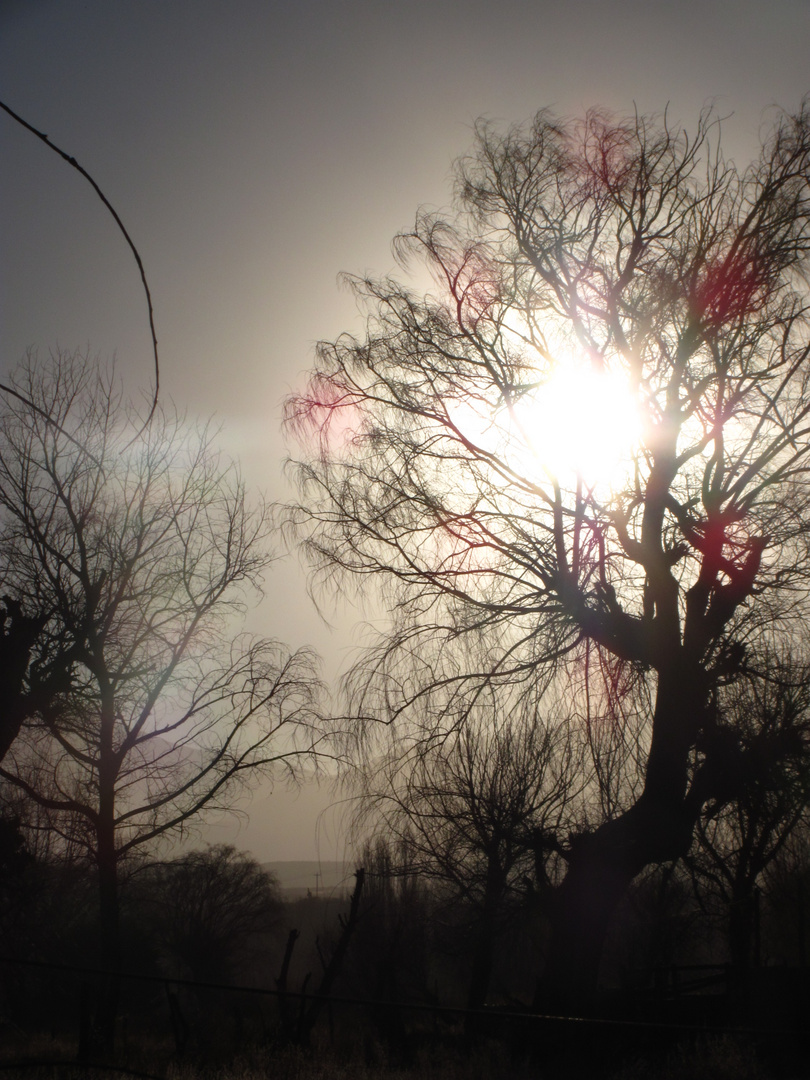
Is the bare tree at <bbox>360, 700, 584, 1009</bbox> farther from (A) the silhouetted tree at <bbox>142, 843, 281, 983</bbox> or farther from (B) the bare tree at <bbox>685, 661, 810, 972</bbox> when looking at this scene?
(A) the silhouetted tree at <bbox>142, 843, 281, 983</bbox>

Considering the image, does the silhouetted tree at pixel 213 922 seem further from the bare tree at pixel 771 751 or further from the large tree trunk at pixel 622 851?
the bare tree at pixel 771 751

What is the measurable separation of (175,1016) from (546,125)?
1183cm

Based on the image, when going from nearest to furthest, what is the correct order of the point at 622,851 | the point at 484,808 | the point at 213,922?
the point at 622,851, the point at 484,808, the point at 213,922

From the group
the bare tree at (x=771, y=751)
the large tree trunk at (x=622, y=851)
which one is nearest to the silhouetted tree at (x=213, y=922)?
the large tree trunk at (x=622, y=851)

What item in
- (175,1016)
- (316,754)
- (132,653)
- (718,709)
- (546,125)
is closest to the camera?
(718,709)

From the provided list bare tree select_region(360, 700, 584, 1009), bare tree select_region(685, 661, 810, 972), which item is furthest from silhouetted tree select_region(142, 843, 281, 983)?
bare tree select_region(685, 661, 810, 972)

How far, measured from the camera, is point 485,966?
13477 mm

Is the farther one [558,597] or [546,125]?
[546,125]

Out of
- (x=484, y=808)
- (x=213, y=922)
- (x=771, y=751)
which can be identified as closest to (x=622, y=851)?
(x=771, y=751)

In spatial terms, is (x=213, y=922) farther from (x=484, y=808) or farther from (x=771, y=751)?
(x=771, y=751)

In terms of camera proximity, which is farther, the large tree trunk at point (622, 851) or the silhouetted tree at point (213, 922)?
the silhouetted tree at point (213, 922)

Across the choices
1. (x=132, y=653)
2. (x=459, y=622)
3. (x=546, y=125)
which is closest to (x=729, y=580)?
(x=459, y=622)

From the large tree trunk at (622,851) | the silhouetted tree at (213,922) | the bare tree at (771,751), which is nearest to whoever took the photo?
the large tree trunk at (622,851)

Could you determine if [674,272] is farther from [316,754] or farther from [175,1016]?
[175,1016]
